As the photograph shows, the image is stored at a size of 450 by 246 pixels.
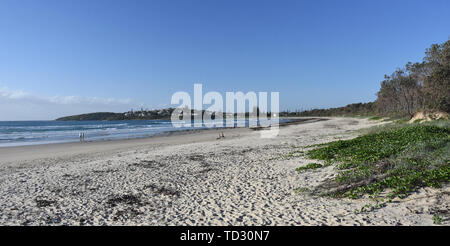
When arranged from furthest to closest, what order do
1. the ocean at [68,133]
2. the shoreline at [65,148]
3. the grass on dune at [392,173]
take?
the ocean at [68,133], the shoreline at [65,148], the grass on dune at [392,173]

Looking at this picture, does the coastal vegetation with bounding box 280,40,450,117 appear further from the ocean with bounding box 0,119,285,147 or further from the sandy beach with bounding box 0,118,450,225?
the ocean with bounding box 0,119,285,147

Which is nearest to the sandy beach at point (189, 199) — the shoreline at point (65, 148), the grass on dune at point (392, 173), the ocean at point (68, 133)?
the grass on dune at point (392, 173)

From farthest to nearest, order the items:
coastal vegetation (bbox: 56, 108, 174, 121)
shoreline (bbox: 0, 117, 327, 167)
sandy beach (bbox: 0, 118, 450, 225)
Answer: coastal vegetation (bbox: 56, 108, 174, 121), shoreline (bbox: 0, 117, 327, 167), sandy beach (bbox: 0, 118, 450, 225)

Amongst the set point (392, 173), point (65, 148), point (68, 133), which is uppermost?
point (392, 173)

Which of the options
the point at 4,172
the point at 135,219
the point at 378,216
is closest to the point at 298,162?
the point at 378,216

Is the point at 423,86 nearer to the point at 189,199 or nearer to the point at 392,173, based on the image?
the point at 392,173

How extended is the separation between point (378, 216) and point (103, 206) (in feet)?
21.1

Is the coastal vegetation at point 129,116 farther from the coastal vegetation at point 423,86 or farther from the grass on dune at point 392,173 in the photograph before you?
the grass on dune at point 392,173

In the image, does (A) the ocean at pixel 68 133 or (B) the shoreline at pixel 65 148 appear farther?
(A) the ocean at pixel 68 133

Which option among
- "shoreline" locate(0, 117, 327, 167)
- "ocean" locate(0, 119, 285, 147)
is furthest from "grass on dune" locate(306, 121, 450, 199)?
"ocean" locate(0, 119, 285, 147)

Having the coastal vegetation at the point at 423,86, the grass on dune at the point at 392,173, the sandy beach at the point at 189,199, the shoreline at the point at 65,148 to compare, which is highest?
the coastal vegetation at the point at 423,86

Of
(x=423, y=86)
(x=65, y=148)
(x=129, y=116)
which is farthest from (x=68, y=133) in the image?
(x=129, y=116)

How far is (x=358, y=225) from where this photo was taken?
4.55 m
